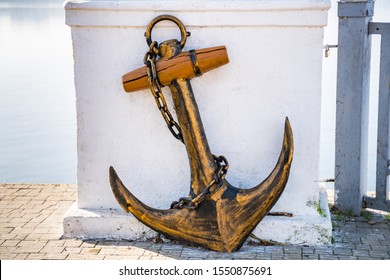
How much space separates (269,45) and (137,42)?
0.81 m

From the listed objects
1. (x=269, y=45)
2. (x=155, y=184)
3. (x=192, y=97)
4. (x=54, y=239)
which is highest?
(x=269, y=45)

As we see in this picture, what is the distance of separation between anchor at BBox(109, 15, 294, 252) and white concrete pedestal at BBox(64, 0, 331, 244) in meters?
0.18

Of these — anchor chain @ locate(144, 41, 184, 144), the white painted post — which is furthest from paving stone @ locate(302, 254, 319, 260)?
anchor chain @ locate(144, 41, 184, 144)

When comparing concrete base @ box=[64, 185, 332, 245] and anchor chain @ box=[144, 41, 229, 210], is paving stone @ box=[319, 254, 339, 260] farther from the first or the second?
anchor chain @ box=[144, 41, 229, 210]

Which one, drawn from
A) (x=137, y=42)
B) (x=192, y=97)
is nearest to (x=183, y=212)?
(x=192, y=97)

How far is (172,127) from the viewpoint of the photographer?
4.80 metres

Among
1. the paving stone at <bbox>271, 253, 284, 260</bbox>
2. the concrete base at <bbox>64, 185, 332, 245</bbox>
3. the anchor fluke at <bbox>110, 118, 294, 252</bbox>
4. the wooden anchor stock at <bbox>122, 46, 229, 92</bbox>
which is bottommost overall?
the paving stone at <bbox>271, 253, 284, 260</bbox>

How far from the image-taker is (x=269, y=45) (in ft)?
15.7

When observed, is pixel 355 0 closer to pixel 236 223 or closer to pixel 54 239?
pixel 236 223

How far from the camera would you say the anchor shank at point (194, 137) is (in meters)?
4.63

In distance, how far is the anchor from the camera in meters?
4.62

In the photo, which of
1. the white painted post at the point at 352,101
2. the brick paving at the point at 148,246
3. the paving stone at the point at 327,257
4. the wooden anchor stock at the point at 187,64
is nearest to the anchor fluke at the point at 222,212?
the brick paving at the point at 148,246

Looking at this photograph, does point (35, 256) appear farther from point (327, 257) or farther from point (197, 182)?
point (327, 257)

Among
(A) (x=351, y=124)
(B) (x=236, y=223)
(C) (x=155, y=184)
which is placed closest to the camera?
(B) (x=236, y=223)
